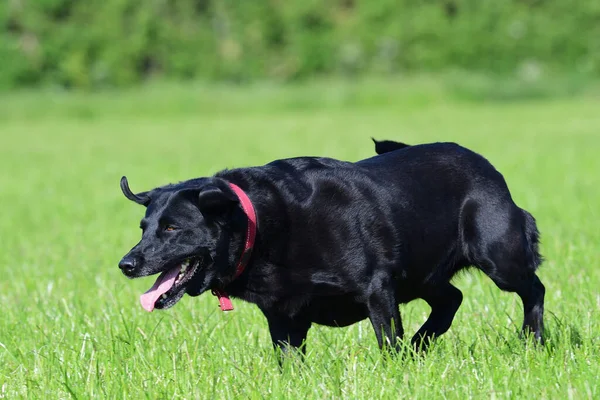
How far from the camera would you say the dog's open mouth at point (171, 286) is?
373 cm

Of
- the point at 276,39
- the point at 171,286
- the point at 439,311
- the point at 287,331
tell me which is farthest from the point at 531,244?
the point at 276,39

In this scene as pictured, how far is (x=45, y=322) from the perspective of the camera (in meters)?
5.19

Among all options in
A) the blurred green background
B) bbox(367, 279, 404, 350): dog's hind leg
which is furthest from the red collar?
the blurred green background

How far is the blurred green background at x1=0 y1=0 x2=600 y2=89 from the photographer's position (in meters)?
39.6

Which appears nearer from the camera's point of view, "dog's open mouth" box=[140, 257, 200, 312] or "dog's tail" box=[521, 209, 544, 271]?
"dog's open mouth" box=[140, 257, 200, 312]

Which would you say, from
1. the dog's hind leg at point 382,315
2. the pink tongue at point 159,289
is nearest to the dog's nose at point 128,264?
the pink tongue at point 159,289

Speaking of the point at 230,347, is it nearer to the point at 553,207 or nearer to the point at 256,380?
the point at 256,380

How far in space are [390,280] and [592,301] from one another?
59.8 inches

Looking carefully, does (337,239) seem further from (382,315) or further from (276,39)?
(276,39)

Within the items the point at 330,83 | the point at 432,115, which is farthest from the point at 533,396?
the point at 330,83

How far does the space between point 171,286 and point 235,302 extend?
1.99 metres

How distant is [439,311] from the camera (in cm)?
460

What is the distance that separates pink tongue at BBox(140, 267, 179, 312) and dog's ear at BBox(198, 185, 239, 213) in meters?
0.30

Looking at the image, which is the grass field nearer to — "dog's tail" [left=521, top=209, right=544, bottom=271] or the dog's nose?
"dog's tail" [left=521, top=209, right=544, bottom=271]
